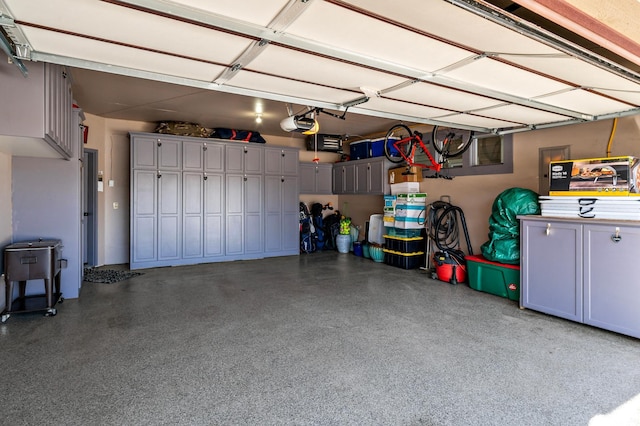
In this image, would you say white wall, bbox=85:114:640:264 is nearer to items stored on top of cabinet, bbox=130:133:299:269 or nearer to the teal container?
the teal container

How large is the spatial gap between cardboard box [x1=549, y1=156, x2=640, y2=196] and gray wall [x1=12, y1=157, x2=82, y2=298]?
572 cm

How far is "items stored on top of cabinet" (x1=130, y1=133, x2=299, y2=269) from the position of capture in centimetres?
638

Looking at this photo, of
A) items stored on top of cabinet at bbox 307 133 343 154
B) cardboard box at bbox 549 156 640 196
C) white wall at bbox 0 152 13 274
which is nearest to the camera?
cardboard box at bbox 549 156 640 196

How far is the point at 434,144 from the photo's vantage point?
18.6 feet

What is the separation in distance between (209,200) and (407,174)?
12.5 ft

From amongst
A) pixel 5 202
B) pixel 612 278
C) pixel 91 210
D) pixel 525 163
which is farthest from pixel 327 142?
pixel 612 278

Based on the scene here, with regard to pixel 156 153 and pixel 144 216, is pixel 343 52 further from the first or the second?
pixel 144 216

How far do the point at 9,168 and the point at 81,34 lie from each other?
3.11 metres

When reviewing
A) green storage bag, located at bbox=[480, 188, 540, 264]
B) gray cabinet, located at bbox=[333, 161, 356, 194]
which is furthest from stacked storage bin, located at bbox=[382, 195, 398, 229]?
green storage bag, located at bbox=[480, 188, 540, 264]

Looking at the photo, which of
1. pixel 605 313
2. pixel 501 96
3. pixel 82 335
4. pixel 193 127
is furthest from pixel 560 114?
pixel 193 127

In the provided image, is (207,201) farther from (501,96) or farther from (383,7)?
(383,7)

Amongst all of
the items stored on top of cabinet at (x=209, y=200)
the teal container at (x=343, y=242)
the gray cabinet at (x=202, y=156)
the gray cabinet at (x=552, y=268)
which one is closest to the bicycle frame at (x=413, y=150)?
the gray cabinet at (x=552, y=268)

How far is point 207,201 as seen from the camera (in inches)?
273

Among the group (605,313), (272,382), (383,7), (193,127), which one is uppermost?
(193,127)
